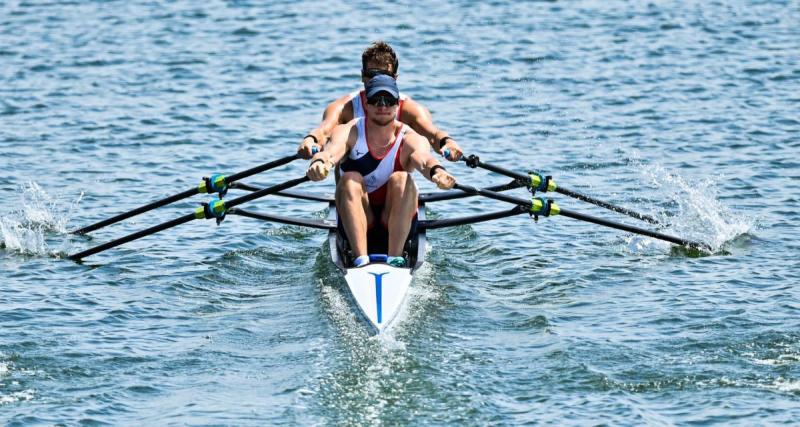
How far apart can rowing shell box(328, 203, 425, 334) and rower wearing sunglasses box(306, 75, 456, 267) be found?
0.76ft

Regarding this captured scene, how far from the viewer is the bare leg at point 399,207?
12.2 m

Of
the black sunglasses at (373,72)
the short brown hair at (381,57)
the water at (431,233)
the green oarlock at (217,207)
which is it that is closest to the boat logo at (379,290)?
the water at (431,233)

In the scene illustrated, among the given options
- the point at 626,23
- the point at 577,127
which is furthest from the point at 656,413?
the point at 626,23

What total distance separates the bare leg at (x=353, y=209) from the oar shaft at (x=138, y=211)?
94.7 inches

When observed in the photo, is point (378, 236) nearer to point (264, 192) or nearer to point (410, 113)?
point (264, 192)

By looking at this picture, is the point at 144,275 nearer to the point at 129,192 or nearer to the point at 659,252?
the point at 129,192

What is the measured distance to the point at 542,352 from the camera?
10.5 m

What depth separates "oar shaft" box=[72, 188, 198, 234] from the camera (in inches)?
556

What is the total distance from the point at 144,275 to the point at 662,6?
640 inches

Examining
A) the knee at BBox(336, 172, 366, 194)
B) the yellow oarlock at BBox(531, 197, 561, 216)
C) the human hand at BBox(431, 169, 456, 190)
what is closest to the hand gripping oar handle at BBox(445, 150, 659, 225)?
the yellow oarlock at BBox(531, 197, 561, 216)

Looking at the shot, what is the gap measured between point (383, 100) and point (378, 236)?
161 centimetres

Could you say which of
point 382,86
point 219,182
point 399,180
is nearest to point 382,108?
point 382,86

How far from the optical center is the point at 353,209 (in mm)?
12117

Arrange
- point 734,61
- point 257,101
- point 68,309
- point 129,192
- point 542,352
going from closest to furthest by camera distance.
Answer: point 542,352, point 68,309, point 129,192, point 257,101, point 734,61
